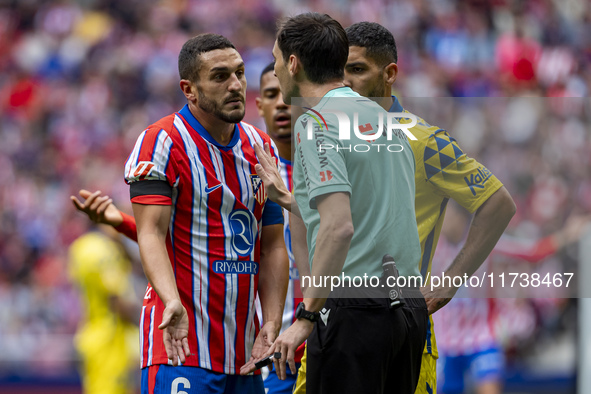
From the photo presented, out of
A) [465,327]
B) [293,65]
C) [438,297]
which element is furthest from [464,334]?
[293,65]

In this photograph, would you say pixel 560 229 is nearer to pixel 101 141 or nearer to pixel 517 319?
pixel 517 319

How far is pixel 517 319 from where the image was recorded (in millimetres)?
9328

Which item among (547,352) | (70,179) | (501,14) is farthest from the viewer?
(501,14)

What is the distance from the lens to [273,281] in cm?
398

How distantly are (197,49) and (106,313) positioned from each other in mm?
4074

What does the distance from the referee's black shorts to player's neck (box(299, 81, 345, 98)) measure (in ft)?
2.84

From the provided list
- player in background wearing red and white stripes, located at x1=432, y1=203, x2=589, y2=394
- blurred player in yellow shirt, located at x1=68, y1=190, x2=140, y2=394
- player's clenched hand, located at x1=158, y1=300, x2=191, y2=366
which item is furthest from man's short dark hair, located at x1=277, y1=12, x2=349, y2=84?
blurred player in yellow shirt, located at x1=68, y1=190, x2=140, y2=394

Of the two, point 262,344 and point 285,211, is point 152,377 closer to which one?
point 262,344

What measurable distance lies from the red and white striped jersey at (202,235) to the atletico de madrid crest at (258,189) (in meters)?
0.03

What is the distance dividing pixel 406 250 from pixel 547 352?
6.22 metres

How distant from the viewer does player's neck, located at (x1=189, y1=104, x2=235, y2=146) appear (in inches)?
154

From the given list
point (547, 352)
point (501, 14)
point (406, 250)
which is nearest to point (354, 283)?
point (406, 250)

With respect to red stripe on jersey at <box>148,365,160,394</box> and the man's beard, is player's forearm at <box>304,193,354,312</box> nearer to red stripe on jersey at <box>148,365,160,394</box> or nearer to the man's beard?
the man's beard

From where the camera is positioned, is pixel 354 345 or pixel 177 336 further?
pixel 177 336
